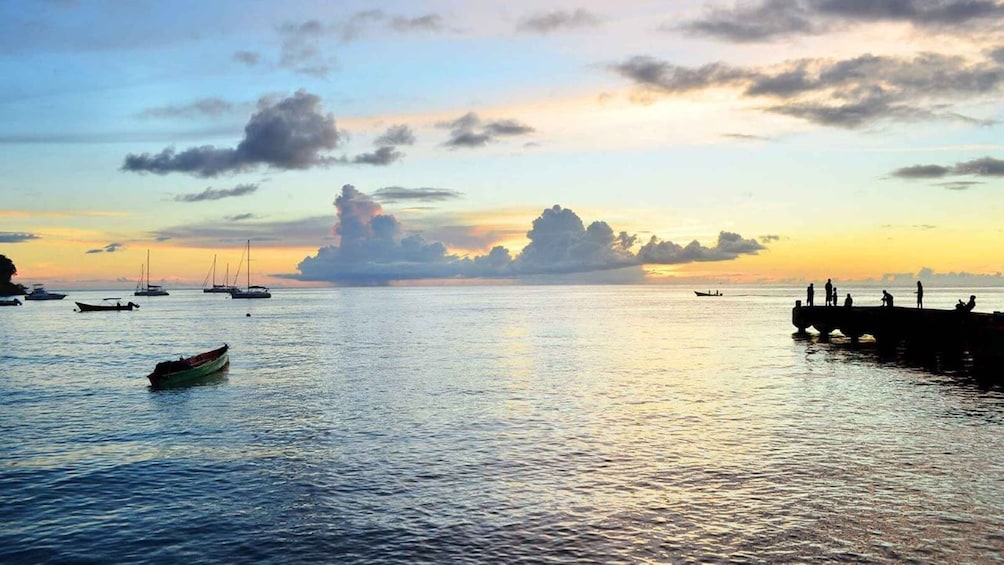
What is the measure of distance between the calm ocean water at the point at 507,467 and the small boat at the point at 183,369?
1285mm

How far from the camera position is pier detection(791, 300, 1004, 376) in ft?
163

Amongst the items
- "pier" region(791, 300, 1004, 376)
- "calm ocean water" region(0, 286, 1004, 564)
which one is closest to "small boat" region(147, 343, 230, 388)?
"calm ocean water" region(0, 286, 1004, 564)

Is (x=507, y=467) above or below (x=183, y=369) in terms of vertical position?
below

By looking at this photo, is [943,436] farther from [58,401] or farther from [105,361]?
[105,361]

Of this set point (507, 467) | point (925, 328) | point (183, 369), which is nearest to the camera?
point (507, 467)

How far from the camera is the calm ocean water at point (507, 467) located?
18484 millimetres

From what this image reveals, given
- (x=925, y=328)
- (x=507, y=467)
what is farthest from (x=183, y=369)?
(x=925, y=328)

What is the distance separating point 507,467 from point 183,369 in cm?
3421

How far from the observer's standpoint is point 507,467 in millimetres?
26125

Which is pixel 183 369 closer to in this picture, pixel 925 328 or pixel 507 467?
pixel 507 467

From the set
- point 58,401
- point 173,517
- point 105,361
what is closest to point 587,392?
point 173,517

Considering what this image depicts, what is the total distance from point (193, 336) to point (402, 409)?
241ft

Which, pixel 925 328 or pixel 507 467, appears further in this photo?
pixel 925 328

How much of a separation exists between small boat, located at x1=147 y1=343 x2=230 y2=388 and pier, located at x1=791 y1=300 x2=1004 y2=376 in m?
56.2
